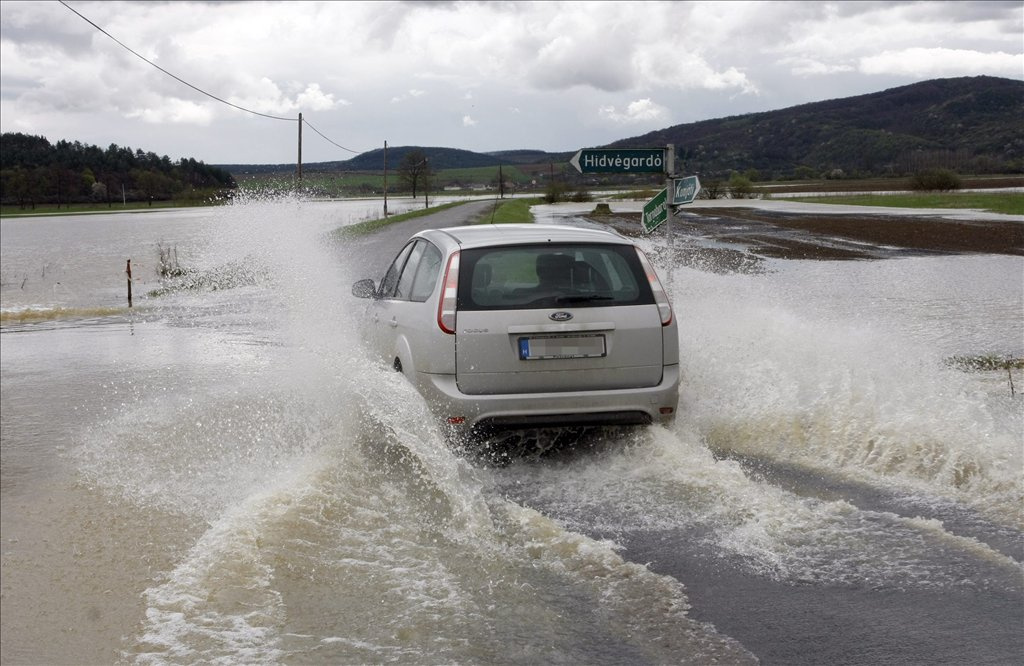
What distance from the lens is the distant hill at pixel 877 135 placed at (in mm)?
110312

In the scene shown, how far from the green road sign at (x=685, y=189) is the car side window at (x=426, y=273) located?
3.15 meters

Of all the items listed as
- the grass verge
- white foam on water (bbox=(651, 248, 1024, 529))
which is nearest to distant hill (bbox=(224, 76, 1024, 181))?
the grass verge

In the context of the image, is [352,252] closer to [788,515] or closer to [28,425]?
[28,425]

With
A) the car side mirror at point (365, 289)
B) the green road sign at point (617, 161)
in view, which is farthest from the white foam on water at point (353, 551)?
the green road sign at point (617, 161)

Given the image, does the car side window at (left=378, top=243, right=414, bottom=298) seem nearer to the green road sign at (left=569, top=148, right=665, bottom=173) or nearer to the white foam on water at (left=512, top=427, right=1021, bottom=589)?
the white foam on water at (left=512, top=427, right=1021, bottom=589)

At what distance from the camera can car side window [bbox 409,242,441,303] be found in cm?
707

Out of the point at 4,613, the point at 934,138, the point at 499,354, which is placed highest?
the point at 934,138

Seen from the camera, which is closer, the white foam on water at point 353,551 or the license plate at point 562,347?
the white foam on water at point 353,551

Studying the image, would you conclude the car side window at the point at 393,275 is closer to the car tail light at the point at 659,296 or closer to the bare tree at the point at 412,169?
the car tail light at the point at 659,296

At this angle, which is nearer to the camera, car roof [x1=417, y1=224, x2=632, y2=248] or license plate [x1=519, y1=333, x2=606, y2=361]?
license plate [x1=519, y1=333, x2=606, y2=361]

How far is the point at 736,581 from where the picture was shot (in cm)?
464

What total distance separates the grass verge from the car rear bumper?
4217cm

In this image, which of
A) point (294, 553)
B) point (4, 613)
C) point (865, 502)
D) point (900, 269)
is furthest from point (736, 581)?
point (900, 269)

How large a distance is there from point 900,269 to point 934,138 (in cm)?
12025
